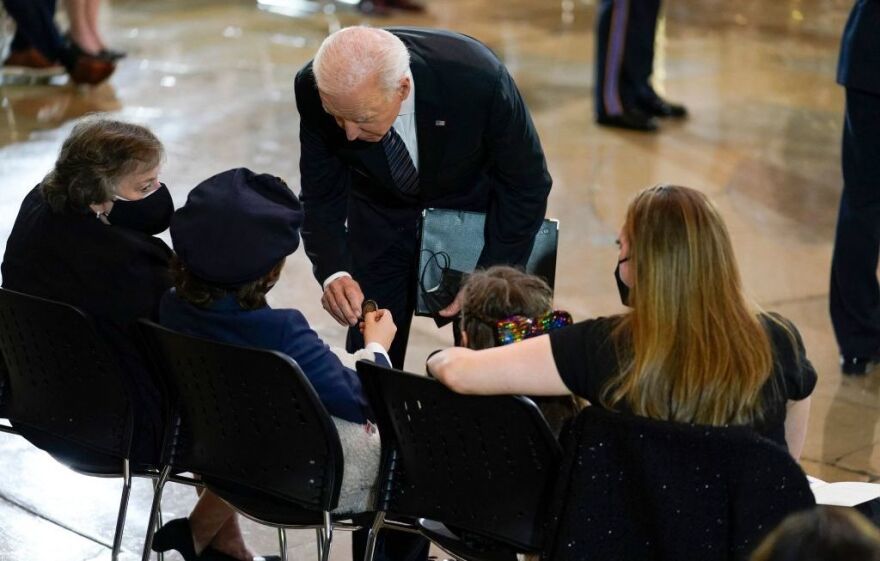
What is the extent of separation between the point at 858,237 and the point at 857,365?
433 mm

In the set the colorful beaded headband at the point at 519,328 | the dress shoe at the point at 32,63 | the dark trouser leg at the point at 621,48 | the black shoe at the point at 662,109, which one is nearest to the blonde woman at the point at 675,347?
the colorful beaded headband at the point at 519,328

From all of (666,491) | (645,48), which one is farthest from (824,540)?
(645,48)

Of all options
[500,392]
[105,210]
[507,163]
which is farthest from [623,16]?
[500,392]

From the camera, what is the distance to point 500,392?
7.66ft

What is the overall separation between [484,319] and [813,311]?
2634 mm

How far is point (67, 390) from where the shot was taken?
291 cm

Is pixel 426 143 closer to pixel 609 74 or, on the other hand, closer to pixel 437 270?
pixel 437 270

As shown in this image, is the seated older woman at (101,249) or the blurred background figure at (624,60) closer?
the seated older woman at (101,249)

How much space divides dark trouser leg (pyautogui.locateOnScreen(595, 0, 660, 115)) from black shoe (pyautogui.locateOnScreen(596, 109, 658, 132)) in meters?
0.03

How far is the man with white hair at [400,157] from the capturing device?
9.47 feet

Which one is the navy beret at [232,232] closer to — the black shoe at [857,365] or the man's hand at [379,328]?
the man's hand at [379,328]

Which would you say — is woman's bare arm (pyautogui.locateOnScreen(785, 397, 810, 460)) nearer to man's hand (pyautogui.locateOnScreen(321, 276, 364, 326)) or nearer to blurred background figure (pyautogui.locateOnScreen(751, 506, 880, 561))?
blurred background figure (pyautogui.locateOnScreen(751, 506, 880, 561))

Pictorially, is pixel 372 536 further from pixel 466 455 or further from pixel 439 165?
pixel 439 165

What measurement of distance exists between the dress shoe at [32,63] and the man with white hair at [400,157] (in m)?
5.03
